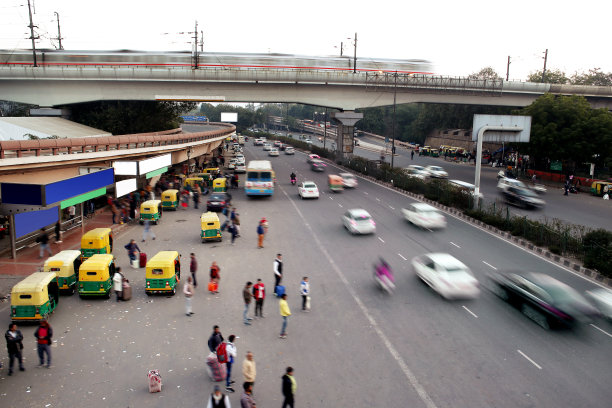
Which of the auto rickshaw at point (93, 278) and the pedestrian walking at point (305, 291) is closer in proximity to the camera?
the pedestrian walking at point (305, 291)

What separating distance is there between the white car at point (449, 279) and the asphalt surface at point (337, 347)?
1.09 ft

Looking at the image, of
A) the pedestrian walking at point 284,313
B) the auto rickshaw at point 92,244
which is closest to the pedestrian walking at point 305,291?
the pedestrian walking at point 284,313

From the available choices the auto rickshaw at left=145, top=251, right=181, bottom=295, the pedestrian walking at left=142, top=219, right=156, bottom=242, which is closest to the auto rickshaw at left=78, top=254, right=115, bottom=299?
the auto rickshaw at left=145, top=251, right=181, bottom=295

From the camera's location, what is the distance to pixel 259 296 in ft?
47.8

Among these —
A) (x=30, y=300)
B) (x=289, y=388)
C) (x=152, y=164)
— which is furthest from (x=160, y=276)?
(x=152, y=164)

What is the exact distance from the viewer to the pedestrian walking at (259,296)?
14516 mm

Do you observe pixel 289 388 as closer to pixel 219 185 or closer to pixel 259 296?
pixel 259 296

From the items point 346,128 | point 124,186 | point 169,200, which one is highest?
point 346,128

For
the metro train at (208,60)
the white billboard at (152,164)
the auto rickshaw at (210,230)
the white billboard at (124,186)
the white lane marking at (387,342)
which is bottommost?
the white lane marking at (387,342)

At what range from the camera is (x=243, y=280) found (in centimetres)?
1814

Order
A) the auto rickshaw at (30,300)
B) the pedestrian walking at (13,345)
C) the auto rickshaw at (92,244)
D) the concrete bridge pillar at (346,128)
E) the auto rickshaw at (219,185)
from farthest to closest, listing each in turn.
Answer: the concrete bridge pillar at (346,128) → the auto rickshaw at (219,185) → the auto rickshaw at (92,244) → the auto rickshaw at (30,300) → the pedestrian walking at (13,345)

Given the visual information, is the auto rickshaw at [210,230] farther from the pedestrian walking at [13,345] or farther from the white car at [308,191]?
the white car at [308,191]

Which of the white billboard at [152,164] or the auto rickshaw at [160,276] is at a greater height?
the white billboard at [152,164]

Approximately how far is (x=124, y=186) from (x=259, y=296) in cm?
1495
